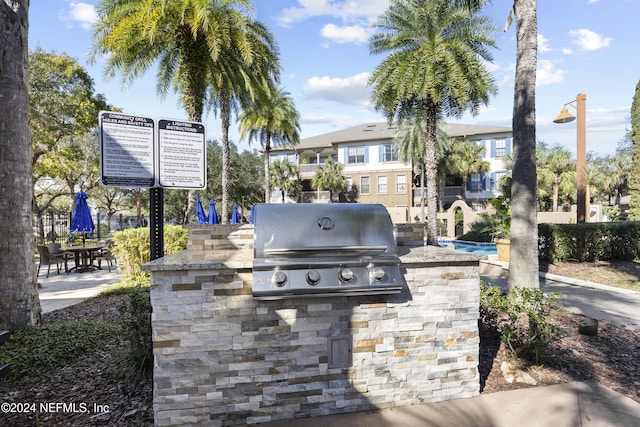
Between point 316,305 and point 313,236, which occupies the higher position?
point 313,236

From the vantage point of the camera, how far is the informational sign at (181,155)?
14.2 ft

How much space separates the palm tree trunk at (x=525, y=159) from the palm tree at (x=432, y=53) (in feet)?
20.6

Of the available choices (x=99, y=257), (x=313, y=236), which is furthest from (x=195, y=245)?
(x=99, y=257)

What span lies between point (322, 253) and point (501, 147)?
124 feet

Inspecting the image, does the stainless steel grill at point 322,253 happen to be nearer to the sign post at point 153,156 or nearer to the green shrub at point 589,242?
the sign post at point 153,156

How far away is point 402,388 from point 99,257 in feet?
39.9

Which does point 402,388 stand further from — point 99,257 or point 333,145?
point 333,145

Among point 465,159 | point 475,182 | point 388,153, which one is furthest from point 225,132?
point 475,182

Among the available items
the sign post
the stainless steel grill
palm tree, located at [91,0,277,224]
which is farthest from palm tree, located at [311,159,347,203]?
the stainless steel grill

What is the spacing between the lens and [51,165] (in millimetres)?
18312

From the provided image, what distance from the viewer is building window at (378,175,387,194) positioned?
37388mm

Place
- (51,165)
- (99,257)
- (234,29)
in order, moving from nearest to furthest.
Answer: (234,29), (99,257), (51,165)

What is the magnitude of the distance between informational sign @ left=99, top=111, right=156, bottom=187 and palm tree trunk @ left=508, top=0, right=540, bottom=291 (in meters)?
5.75

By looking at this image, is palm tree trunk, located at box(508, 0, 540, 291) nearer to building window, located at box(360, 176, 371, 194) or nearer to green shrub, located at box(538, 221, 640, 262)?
green shrub, located at box(538, 221, 640, 262)
